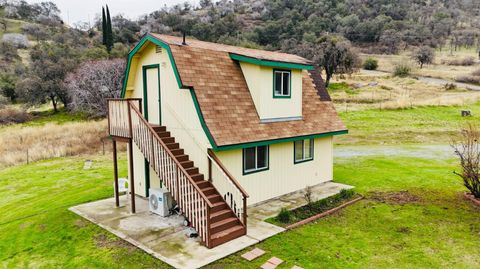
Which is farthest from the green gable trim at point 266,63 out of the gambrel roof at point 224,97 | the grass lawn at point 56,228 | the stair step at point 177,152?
the grass lawn at point 56,228

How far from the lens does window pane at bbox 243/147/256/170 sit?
34.6 ft

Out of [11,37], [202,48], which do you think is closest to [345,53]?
[202,48]

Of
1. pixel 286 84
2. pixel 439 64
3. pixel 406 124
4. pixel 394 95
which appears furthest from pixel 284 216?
pixel 439 64

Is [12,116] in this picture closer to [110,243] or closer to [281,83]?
[110,243]

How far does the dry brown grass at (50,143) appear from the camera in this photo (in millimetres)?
20312

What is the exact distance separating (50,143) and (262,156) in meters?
18.1

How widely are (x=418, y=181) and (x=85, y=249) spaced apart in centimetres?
1246

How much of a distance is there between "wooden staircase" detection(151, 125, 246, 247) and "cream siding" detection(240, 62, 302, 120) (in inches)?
111

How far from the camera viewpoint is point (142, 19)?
104500 mm

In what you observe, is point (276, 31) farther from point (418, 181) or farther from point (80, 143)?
point (418, 181)

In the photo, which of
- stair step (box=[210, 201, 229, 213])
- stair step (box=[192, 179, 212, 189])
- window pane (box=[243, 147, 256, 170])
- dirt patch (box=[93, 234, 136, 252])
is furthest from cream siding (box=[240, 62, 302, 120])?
dirt patch (box=[93, 234, 136, 252])

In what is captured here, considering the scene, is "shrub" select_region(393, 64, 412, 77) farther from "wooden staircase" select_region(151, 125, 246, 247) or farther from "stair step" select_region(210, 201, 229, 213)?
"stair step" select_region(210, 201, 229, 213)

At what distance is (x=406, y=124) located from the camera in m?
27.3

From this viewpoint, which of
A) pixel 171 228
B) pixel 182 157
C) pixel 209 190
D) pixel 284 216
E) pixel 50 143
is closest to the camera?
pixel 171 228
